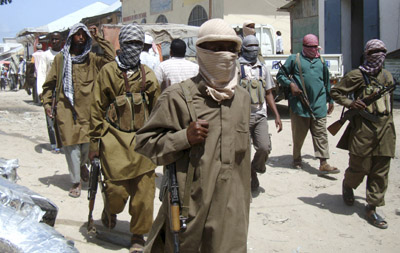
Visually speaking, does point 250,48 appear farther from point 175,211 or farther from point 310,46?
point 175,211

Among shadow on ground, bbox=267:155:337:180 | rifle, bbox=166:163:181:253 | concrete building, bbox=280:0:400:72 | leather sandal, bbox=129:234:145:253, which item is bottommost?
leather sandal, bbox=129:234:145:253

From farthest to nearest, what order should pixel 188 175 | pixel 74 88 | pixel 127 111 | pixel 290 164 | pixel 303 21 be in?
1. pixel 303 21
2. pixel 290 164
3. pixel 74 88
4. pixel 127 111
5. pixel 188 175

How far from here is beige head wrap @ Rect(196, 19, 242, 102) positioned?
8.20 ft

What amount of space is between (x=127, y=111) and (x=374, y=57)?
2675mm

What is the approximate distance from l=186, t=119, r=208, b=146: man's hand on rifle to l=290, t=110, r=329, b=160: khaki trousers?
4.52 meters

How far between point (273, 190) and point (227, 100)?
12.4ft

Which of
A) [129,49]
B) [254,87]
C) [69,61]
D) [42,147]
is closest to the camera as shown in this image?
[129,49]

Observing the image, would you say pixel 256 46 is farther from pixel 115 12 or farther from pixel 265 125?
pixel 115 12

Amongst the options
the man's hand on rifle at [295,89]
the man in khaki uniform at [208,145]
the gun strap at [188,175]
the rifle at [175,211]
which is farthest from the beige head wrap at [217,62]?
the man's hand on rifle at [295,89]

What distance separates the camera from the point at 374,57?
16.3ft

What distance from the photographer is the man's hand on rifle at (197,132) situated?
2.39m

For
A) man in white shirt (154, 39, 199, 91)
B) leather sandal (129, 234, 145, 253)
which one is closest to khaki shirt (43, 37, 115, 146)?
man in white shirt (154, 39, 199, 91)

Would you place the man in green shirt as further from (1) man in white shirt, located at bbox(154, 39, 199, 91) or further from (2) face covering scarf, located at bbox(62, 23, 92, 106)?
(2) face covering scarf, located at bbox(62, 23, 92, 106)

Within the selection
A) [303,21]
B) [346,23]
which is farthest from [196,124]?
[303,21]
